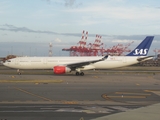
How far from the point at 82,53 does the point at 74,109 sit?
150066mm

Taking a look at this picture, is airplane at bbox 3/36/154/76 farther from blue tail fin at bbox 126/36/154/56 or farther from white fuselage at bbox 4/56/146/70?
blue tail fin at bbox 126/36/154/56

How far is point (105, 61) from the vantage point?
40938 mm

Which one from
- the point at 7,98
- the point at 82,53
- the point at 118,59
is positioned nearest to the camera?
the point at 7,98

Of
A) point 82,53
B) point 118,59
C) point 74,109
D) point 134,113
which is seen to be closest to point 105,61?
point 118,59

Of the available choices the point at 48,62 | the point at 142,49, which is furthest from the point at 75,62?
the point at 142,49

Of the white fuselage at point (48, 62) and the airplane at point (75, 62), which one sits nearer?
the airplane at point (75, 62)

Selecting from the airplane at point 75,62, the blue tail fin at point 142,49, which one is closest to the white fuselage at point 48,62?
the airplane at point 75,62

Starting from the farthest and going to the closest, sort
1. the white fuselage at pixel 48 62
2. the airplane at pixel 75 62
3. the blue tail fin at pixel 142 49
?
1. the blue tail fin at pixel 142 49
2. the white fuselage at pixel 48 62
3. the airplane at pixel 75 62

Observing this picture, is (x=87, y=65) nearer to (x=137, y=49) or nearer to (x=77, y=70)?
(x=77, y=70)

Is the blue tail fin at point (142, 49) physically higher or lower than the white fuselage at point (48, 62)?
higher

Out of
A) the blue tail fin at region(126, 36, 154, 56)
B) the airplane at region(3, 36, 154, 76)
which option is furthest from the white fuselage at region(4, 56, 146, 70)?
the blue tail fin at region(126, 36, 154, 56)

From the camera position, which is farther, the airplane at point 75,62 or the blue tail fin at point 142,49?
the blue tail fin at point 142,49

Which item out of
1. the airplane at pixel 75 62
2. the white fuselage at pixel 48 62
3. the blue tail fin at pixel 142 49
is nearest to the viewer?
the airplane at pixel 75 62

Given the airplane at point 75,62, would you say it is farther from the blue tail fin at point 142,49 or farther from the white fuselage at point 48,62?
the blue tail fin at point 142,49
